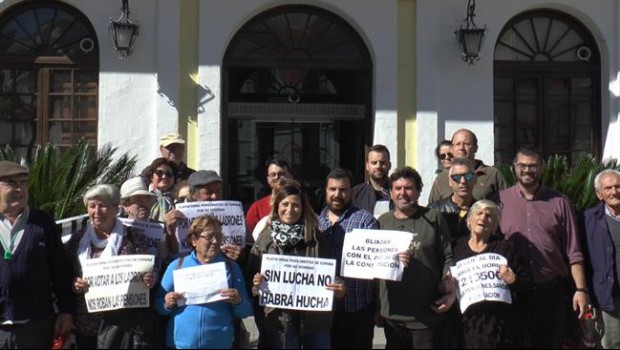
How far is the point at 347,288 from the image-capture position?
559 centimetres

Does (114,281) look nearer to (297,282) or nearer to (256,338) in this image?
(297,282)

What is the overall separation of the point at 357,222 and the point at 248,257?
84 cm

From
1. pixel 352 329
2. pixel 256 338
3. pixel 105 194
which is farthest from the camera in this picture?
pixel 256 338

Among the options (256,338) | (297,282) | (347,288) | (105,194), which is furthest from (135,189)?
(256,338)

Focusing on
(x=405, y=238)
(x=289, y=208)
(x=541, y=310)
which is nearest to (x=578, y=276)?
(x=541, y=310)

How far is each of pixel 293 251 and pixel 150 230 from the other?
1.01 metres

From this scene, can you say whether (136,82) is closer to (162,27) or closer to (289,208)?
(162,27)

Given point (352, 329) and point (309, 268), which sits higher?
point (309, 268)

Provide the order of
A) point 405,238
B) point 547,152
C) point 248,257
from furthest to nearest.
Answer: point 547,152, point 248,257, point 405,238

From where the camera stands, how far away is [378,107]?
10078 millimetres

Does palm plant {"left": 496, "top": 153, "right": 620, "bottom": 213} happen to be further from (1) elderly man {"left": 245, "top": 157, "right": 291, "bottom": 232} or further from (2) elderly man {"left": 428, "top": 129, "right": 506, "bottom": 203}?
(1) elderly man {"left": 245, "top": 157, "right": 291, "bottom": 232}

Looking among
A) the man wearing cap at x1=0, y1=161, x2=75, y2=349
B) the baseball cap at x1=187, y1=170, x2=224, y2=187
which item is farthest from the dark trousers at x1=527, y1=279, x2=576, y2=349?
the man wearing cap at x1=0, y1=161, x2=75, y2=349

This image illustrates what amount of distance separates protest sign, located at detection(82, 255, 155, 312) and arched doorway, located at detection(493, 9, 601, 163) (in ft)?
21.6

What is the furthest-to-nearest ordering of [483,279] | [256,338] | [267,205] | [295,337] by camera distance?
[256,338]
[267,205]
[295,337]
[483,279]
